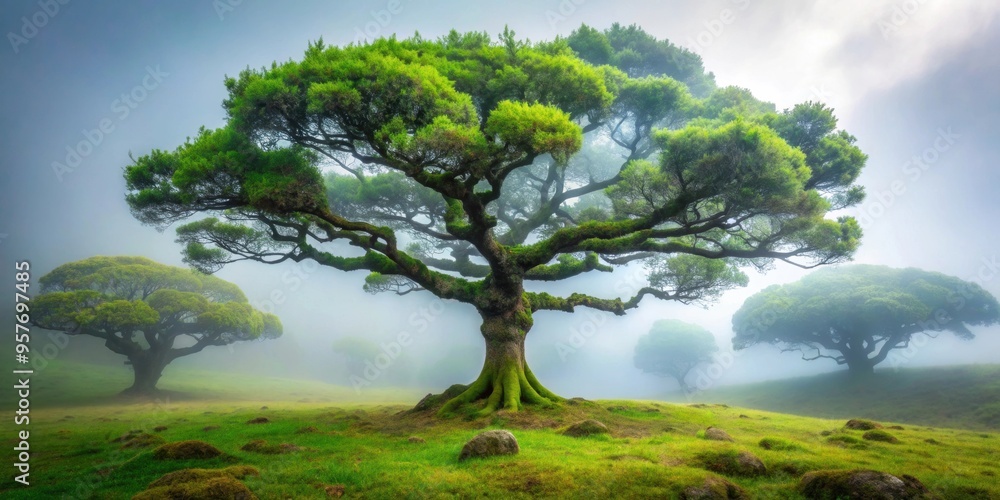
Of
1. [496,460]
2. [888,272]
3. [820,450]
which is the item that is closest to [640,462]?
[496,460]

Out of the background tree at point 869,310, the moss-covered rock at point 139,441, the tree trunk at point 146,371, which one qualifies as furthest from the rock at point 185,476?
the background tree at point 869,310

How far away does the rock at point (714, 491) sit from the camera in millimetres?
5922

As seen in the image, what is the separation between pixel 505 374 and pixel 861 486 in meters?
11.9

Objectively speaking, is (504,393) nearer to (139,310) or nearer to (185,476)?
(185,476)

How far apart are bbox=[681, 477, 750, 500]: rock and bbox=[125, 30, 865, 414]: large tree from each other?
25.7 ft

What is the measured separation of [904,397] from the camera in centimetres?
2956

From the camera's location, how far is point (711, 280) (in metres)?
21.2

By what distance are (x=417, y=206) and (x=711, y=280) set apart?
14499 millimetres

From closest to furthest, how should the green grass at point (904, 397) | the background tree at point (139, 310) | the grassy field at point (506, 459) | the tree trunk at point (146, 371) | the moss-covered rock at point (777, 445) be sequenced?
the grassy field at point (506, 459) < the moss-covered rock at point (777, 445) < the green grass at point (904, 397) < the background tree at point (139, 310) < the tree trunk at point (146, 371)

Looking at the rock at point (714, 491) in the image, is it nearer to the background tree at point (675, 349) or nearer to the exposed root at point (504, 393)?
the exposed root at point (504, 393)

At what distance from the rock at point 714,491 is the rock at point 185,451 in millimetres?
8399

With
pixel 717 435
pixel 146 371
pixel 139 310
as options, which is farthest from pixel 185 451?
pixel 146 371

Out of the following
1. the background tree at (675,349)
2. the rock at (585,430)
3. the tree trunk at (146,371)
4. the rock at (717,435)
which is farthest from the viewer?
the background tree at (675,349)

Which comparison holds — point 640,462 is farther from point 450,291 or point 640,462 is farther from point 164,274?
point 164,274
